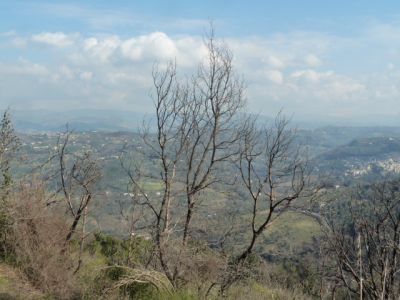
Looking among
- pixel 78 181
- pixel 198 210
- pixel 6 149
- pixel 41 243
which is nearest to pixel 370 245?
pixel 198 210

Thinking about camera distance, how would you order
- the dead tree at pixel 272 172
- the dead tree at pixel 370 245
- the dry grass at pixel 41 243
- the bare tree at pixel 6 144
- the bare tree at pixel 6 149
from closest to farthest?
the dead tree at pixel 370 245 → the dry grass at pixel 41 243 → the dead tree at pixel 272 172 → the bare tree at pixel 6 149 → the bare tree at pixel 6 144

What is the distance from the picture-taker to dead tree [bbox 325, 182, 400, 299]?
24.5 feet

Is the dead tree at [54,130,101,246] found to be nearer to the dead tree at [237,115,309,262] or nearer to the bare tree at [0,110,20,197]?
the bare tree at [0,110,20,197]

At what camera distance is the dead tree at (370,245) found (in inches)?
294

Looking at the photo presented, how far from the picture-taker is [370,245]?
1062cm

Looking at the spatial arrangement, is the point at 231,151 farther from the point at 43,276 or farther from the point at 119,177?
the point at 119,177

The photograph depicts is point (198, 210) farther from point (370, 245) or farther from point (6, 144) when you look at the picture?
point (6, 144)

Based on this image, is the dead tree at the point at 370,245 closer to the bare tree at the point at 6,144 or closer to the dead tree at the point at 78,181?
the dead tree at the point at 78,181

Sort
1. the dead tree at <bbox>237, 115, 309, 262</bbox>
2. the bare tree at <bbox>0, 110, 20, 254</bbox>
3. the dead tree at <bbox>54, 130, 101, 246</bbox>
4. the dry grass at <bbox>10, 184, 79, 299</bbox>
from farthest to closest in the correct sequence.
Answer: the dead tree at <bbox>54, 130, 101, 246</bbox> → the bare tree at <bbox>0, 110, 20, 254</bbox> → the dead tree at <bbox>237, 115, 309, 262</bbox> → the dry grass at <bbox>10, 184, 79, 299</bbox>

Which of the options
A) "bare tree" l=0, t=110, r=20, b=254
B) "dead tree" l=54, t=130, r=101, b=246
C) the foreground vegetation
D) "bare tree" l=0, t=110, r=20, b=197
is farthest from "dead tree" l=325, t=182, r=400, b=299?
"bare tree" l=0, t=110, r=20, b=197

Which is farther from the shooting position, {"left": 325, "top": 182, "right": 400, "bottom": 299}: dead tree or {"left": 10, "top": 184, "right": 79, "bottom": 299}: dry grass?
{"left": 10, "top": 184, "right": 79, "bottom": 299}: dry grass

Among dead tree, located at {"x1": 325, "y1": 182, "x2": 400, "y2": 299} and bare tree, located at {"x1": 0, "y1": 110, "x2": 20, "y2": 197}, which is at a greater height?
bare tree, located at {"x1": 0, "y1": 110, "x2": 20, "y2": 197}

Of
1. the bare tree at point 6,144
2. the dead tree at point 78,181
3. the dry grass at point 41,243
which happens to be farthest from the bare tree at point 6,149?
the dead tree at point 78,181

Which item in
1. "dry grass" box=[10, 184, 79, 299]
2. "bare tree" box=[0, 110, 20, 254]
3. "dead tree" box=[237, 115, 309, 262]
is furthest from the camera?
"bare tree" box=[0, 110, 20, 254]
